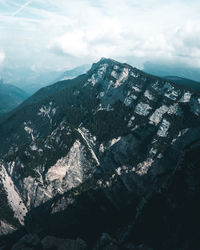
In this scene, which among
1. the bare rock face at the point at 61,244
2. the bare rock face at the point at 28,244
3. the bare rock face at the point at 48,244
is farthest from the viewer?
the bare rock face at the point at 28,244

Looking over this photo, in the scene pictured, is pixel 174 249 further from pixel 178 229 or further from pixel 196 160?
pixel 196 160

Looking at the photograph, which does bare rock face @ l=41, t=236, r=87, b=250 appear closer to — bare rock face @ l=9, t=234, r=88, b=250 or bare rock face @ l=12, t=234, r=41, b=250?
bare rock face @ l=9, t=234, r=88, b=250

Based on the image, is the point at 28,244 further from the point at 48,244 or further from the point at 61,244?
the point at 61,244

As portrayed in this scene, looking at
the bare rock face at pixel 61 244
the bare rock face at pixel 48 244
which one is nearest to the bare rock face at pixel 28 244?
the bare rock face at pixel 48 244

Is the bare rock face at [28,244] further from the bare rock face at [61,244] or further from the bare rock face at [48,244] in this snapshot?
the bare rock face at [61,244]

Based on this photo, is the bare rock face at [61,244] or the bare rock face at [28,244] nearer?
the bare rock face at [61,244]

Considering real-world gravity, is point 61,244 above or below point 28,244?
above

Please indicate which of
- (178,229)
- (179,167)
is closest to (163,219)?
(178,229)

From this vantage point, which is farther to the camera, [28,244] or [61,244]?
[28,244]

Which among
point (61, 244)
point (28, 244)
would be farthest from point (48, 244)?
point (28, 244)

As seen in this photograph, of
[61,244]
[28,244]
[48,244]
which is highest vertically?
[61,244]

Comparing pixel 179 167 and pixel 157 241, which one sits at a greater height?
pixel 179 167
